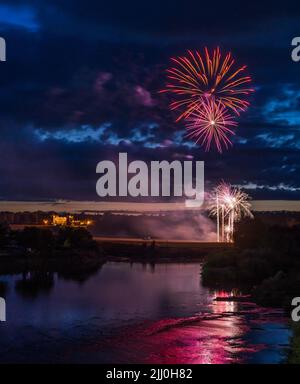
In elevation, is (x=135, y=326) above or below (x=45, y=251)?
below

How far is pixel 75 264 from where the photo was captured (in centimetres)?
7188

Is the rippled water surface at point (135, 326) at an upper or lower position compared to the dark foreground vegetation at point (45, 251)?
lower

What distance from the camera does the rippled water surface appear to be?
987 inches

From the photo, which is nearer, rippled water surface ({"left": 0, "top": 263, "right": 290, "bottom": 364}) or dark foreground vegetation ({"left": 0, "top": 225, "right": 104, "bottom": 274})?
rippled water surface ({"left": 0, "top": 263, "right": 290, "bottom": 364})

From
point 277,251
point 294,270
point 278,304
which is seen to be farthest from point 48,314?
point 277,251

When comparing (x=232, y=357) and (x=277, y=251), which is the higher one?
(x=277, y=251)

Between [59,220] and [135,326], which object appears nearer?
[135,326]

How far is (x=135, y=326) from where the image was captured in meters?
31.6

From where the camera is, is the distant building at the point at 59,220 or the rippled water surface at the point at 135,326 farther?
the distant building at the point at 59,220

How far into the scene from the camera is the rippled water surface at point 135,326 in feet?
82.3

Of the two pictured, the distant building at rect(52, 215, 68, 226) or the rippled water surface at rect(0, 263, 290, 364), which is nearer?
the rippled water surface at rect(0, 263, 290, 364)

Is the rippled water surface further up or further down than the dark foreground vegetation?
further down

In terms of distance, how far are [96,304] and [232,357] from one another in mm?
16699

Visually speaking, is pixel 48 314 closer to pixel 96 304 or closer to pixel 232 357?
pixel 96 304
